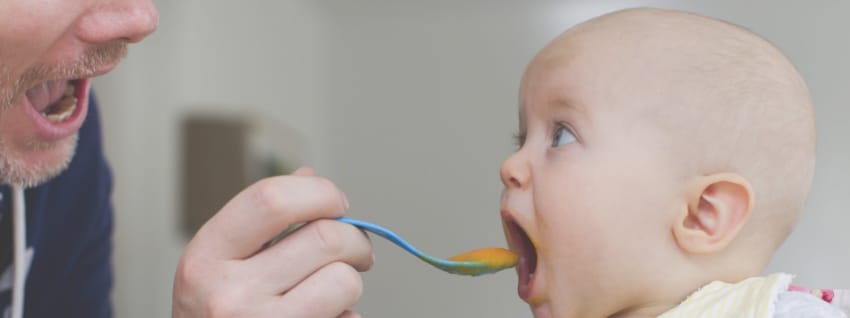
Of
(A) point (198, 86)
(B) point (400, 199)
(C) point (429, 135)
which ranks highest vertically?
(A) point (198, 86)

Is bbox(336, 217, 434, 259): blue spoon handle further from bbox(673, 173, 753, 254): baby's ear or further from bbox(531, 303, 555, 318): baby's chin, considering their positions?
bbox(673, 173, 753, 254): baby's ear

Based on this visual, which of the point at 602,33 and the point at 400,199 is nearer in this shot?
the point at 602,33

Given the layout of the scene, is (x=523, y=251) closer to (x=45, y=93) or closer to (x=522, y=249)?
(x=522, y=249)

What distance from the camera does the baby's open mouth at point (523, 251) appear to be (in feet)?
2.88

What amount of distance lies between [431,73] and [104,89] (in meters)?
1.53

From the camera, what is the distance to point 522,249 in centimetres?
89

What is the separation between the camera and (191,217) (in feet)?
8.84

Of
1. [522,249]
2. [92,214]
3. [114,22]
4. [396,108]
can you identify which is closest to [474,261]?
[522,249]

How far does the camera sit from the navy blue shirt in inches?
51.0

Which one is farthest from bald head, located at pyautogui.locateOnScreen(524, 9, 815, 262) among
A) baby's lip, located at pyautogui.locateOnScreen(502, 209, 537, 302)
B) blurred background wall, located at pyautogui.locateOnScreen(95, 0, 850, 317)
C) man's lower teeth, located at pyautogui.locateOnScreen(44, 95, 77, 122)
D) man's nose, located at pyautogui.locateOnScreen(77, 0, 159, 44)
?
blurred background wall, located at pyautogui.locateOnScreen(95, 0, 850, 317)

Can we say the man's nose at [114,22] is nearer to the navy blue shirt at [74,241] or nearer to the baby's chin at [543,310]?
the navy blue shirt at [74,241]

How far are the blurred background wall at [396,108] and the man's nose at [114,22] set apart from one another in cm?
142

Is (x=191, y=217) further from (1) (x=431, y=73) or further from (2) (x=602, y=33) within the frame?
(2) (x=602, y=33)

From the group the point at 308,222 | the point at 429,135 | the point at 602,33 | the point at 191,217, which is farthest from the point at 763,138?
the point at 429,135
